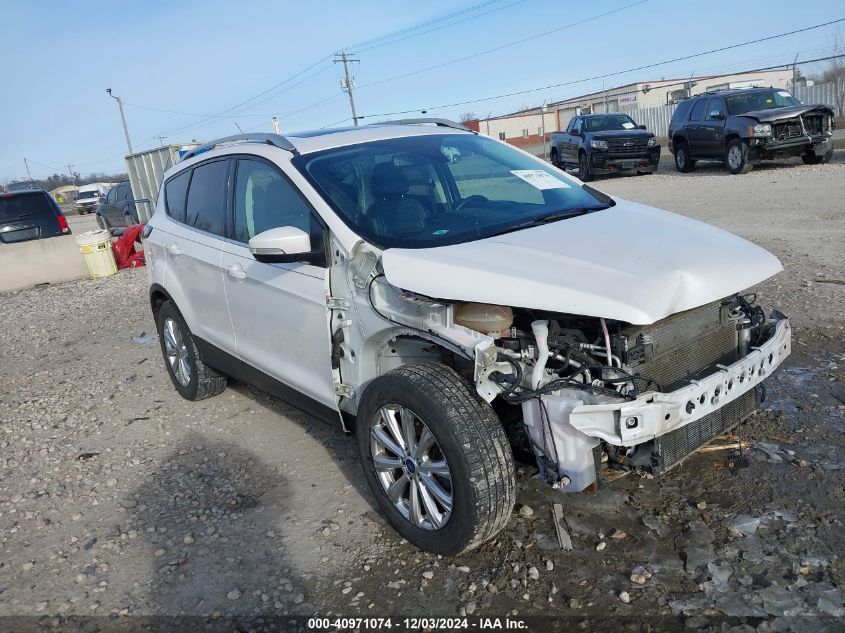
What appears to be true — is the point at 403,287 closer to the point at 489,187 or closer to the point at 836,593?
the point at 489,187

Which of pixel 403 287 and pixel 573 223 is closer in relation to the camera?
pixel 403 287

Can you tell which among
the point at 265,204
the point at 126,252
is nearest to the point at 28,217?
the point at 126,252

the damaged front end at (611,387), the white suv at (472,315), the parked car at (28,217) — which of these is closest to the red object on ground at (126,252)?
the parked car at (28,217)

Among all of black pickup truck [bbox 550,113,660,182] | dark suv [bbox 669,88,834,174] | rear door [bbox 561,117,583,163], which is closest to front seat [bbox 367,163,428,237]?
dark suv [bbox 669,88,834,174]

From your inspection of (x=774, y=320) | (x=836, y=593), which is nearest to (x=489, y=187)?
(x=774, y=320)

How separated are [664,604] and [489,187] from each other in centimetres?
234

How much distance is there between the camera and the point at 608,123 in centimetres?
2034

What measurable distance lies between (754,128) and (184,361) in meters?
14.3

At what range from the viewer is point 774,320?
365 cm

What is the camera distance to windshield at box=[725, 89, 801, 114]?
53.3ft

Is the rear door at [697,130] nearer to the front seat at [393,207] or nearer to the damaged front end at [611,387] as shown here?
the front seat at [393,207]

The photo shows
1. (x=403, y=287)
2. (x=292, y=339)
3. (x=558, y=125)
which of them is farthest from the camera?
(x=558, y=125)

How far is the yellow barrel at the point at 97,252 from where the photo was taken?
13234 millimetres

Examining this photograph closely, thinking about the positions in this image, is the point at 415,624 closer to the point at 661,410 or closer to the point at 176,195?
the point at 661,410
